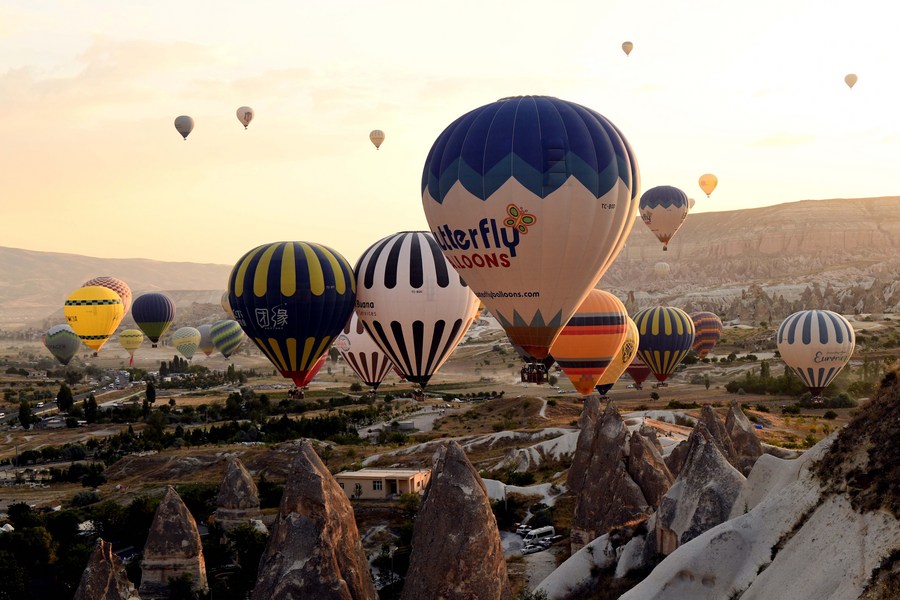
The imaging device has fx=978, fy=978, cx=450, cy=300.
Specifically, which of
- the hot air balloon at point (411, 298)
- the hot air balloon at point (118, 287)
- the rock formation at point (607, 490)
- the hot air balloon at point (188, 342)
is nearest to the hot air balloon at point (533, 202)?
the rock formation at point (607, 490)

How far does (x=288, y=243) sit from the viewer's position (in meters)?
42.6

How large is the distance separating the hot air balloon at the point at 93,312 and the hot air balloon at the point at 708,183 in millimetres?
68980

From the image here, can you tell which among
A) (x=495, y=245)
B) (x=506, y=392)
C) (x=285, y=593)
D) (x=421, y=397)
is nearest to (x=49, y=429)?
(x=506, y=392)

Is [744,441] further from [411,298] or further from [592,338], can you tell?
[411,298]

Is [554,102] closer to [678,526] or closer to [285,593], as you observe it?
[678,526]

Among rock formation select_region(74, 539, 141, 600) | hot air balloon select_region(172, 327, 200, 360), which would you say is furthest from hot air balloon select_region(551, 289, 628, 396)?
hot air balloon select_region(172, 327, 200, 360)

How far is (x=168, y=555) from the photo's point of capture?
33375 millimetres

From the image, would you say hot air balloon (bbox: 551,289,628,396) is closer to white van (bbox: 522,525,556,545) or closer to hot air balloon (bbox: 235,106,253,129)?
white van (bbox: 522,525,556,545)

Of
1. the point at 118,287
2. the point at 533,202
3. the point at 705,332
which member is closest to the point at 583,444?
the point at 533,202

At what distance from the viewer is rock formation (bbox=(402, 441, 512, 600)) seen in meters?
21.3

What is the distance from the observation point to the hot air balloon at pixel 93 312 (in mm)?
108000

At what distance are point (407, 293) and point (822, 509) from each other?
27.6 m

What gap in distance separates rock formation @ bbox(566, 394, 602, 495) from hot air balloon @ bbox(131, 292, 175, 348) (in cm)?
8207

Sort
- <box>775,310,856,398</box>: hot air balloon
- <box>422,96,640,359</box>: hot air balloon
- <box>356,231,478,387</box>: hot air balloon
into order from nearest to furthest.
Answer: <box>422,96,640,359</box>: hot air balloon < <box>356,231,478,387</box>: hot air balloon < <box>775,310,856,398</box>: hot air balloon
